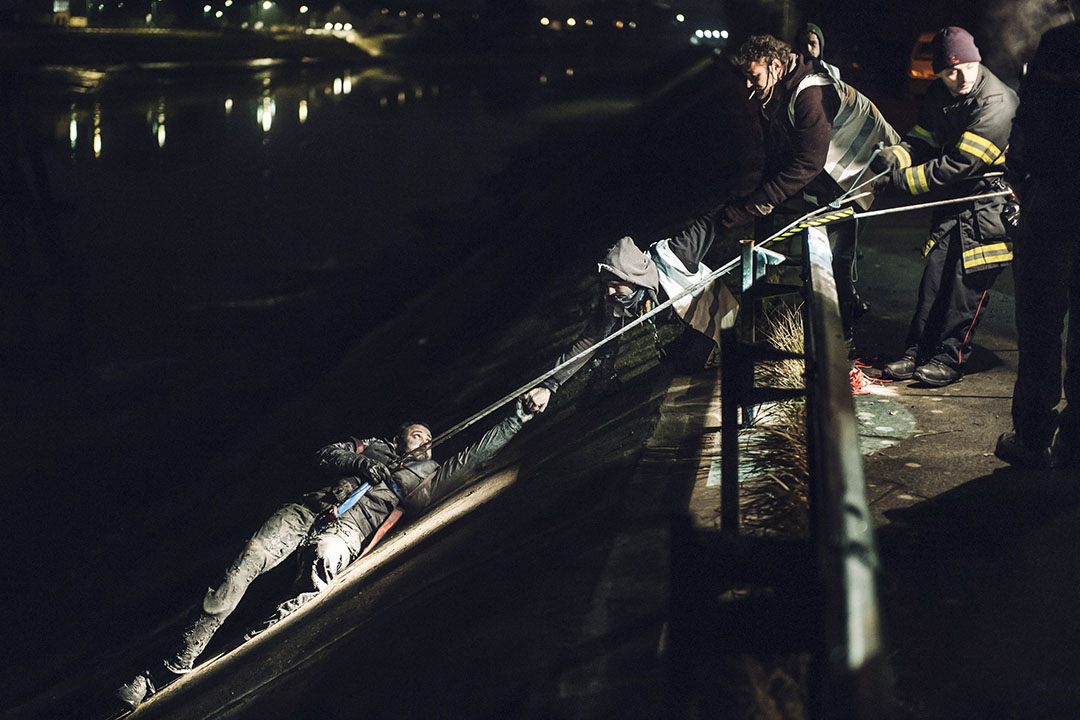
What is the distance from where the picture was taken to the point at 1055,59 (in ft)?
10.6

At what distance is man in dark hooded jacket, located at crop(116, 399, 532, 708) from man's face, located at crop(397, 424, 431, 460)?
0.02 metres

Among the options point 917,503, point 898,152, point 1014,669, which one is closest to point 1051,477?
point 917,503

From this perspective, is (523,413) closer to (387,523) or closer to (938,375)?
(387,523)

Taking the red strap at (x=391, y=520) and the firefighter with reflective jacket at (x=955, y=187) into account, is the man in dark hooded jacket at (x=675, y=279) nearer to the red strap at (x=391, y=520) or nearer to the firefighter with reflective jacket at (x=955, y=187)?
the firefighter with reflective jacket at (x=955, y=187)

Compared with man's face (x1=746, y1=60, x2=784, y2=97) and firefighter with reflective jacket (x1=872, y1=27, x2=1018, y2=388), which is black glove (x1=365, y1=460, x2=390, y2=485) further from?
man's face (x1=746, y1=60, x2=784, y2=97)

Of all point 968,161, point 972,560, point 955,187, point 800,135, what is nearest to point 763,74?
point 800,135

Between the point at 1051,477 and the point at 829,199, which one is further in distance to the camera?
the point at 829,199

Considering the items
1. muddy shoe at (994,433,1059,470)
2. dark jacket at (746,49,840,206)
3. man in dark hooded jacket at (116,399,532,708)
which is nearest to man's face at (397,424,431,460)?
man in dark hooded jacket at (116,399,532,708)

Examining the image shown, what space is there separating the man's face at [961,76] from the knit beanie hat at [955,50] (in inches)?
0.8

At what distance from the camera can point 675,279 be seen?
4797 mm

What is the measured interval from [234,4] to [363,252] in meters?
56.2

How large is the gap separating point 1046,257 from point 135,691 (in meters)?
5.70

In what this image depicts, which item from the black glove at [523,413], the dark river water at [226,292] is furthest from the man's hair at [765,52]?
Answer: the dark river water at [226,292]

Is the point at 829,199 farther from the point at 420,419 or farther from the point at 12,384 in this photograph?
the point at 12,384
